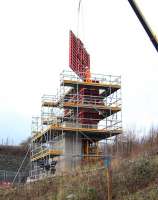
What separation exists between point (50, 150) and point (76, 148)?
8.31 feet

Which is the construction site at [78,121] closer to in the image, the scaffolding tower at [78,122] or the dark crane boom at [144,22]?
the scaffolding tower at [78,122]

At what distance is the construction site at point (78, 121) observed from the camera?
48.7 m

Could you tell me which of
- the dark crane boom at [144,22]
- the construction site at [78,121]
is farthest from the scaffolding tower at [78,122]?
the dark crane boom at [144,22]

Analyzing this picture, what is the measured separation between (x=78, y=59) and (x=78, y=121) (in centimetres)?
689

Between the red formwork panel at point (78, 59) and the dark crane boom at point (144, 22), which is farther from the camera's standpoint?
the red formwork panel at point (78, 59)

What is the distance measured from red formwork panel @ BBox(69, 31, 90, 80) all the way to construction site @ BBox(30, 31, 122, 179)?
9 cm

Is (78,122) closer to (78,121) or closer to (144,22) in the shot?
(78,121)

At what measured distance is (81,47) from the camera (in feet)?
177

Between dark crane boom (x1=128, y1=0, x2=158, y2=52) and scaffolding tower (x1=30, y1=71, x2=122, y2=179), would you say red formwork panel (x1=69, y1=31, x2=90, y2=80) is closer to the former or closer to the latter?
scaffolding tower (x1=30, y1=71, x2=122, y2=179)

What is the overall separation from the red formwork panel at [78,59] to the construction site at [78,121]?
9 cm

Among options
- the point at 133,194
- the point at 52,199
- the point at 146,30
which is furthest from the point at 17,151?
the point at 146,30

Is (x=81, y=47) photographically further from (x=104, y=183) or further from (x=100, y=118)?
(x=104, y=183)

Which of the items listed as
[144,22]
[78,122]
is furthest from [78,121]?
[144,22]

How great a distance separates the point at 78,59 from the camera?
174ft
